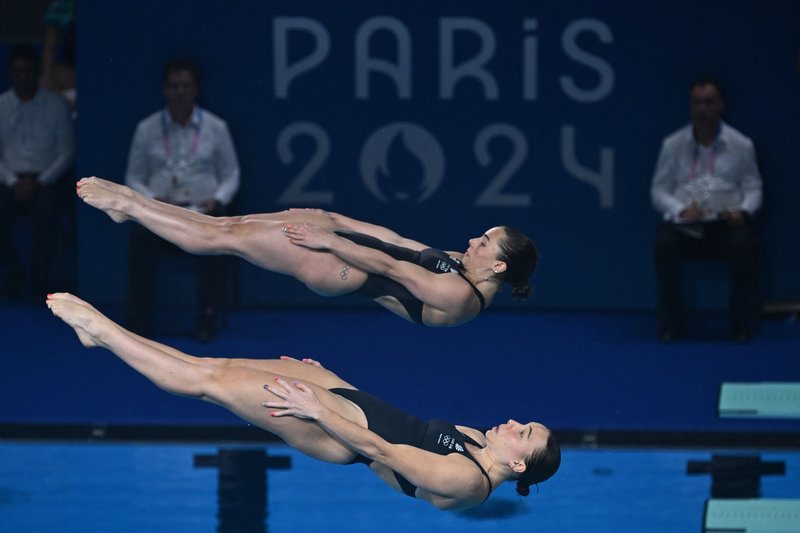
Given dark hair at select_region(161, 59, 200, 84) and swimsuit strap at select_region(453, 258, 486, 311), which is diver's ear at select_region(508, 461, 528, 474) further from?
dark hair at select_region(161, 59, 200, 84)

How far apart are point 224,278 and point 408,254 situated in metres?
3.48

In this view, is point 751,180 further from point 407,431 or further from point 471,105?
point 407,431

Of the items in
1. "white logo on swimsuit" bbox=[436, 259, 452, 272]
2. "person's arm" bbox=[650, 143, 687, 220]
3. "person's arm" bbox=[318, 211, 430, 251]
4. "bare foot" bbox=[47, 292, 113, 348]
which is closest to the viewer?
"bare foot" bbox=[47, 292, 113, 348]

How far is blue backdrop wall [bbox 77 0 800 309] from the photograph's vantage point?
10445mm

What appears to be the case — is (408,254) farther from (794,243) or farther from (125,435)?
(794,243)

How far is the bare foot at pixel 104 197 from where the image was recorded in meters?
6.51

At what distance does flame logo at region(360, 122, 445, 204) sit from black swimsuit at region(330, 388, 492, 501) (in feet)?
14.3

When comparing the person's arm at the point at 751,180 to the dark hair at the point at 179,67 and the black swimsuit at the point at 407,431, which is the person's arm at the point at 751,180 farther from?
the black swimsuit at the point at 407,431

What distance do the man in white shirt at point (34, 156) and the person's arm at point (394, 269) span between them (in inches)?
177

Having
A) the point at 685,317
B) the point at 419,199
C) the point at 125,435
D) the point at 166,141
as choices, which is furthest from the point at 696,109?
the point at 125,435

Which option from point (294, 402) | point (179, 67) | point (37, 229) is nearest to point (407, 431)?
point (294, 402)

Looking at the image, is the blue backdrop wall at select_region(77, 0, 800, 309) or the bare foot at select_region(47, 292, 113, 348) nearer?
the bare foot at select_region(47, 292, 113, 348)

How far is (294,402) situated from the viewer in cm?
603

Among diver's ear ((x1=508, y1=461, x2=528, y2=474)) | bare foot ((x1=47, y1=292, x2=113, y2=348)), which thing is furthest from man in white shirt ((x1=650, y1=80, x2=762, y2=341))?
bare foot ((x1=47, y1=292, x2=113, y2=348))
